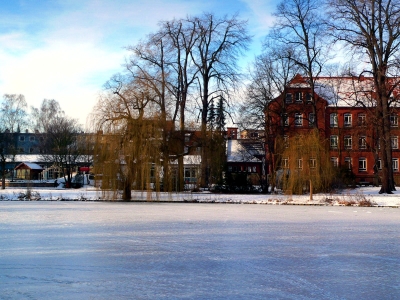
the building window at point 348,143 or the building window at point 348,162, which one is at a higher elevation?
the building window at point 348,143

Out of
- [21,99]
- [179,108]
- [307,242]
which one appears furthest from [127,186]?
[21,99]

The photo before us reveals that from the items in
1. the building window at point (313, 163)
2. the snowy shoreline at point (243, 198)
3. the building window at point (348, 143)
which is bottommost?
the snowy shoreline at point (243, 198)

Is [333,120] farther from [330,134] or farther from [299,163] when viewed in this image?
[299,163]

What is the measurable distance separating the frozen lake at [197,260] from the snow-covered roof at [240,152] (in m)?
39.5

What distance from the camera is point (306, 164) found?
103ft

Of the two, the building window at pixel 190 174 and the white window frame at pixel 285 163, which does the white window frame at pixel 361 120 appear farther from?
the building window at pixel 190 174

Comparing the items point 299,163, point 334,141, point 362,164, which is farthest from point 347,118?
point 299,163

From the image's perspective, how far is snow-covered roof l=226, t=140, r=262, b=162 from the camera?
2202 inches

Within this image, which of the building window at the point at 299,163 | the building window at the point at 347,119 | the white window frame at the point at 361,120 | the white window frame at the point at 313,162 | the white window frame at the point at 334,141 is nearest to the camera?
the white window frame at the point at 313,162

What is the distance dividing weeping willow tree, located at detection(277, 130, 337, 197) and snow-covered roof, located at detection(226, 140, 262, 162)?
2309 cm

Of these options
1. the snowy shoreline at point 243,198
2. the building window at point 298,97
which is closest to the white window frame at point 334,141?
the building window at point 298,97

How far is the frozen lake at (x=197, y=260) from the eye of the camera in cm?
739

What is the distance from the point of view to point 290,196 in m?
30.8

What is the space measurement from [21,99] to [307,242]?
73944mm
